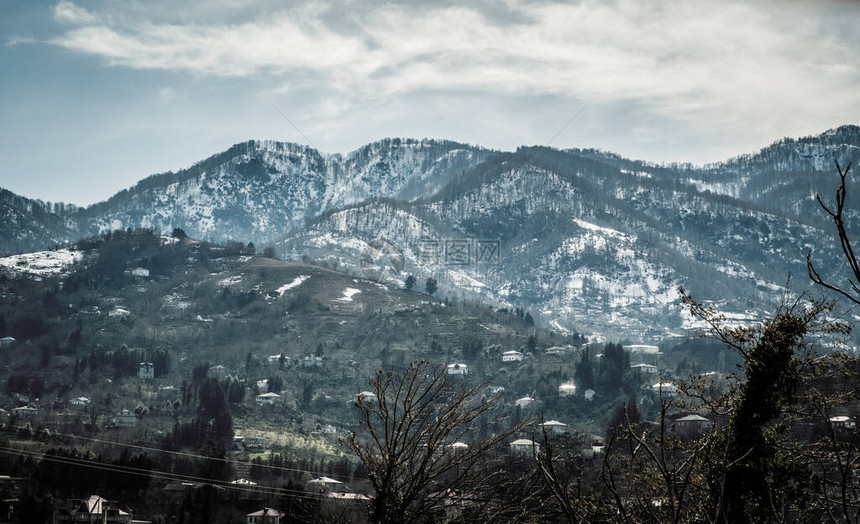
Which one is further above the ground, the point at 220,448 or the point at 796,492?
the point at 796,492

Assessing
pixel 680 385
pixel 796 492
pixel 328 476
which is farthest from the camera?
pixel 328 476

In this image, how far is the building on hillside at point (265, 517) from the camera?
11847cm

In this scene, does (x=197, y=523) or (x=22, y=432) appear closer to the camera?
(x=197, y=523)

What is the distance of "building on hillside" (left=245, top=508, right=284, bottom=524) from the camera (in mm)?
118469

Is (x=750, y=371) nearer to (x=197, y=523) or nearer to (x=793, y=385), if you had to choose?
(x=793, y=385)

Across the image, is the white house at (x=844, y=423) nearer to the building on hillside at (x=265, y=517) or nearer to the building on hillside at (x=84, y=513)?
the building on hillside at (x=265, y=517)

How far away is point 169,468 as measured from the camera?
160m

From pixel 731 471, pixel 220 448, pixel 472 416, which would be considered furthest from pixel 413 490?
pixel 220 448

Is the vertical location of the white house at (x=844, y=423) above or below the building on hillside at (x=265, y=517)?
above

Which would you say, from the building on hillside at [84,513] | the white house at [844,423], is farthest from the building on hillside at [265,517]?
the white house at [844,423]

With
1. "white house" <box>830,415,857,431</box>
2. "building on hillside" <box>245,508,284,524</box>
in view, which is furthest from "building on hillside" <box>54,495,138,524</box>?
"white house" <box>830,415,857,431</box>

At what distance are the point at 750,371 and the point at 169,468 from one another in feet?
477

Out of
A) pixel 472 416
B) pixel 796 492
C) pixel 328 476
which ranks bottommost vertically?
pixel 328 476

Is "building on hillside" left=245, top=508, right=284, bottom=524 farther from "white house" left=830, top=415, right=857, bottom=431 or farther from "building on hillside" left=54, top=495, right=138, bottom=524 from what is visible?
"white house" left=830, top=415, right=857, bottom=431
